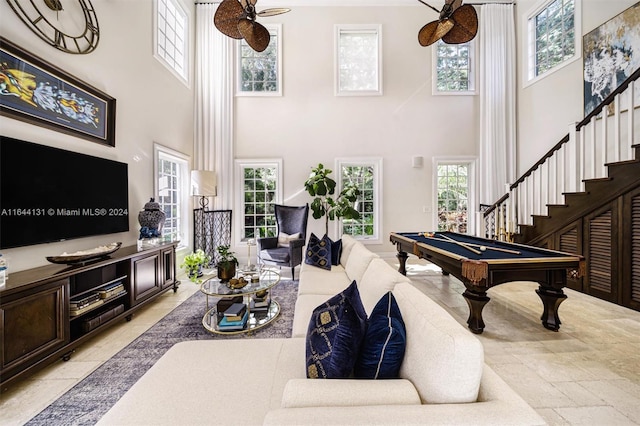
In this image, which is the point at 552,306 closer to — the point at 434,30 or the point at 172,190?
the point at 434,30

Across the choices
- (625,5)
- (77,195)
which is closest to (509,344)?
(77,195)

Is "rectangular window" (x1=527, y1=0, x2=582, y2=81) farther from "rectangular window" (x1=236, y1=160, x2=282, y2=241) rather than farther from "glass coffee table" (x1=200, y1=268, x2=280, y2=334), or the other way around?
"glass coffee table" (x1=200, y1=268, x2=280, y2=334)

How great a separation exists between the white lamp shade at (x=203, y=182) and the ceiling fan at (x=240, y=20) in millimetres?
2550

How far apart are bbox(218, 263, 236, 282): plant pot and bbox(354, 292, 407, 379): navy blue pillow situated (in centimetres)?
184

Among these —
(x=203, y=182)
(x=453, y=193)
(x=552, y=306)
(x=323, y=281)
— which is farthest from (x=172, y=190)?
(x=453, y=193)

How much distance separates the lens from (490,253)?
255cm

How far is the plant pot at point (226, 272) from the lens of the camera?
2.51 metres

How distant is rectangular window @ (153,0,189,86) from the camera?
12.9ft

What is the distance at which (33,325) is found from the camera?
171 centimetres

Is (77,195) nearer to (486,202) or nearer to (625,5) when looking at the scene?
(486,202)

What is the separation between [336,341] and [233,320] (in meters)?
1.53

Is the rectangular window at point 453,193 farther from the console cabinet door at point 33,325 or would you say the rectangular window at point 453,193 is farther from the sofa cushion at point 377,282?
the console cabinet door at point 33,325

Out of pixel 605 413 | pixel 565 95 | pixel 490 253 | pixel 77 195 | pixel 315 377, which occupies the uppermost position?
pixel 565 95

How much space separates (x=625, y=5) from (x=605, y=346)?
4.73m
